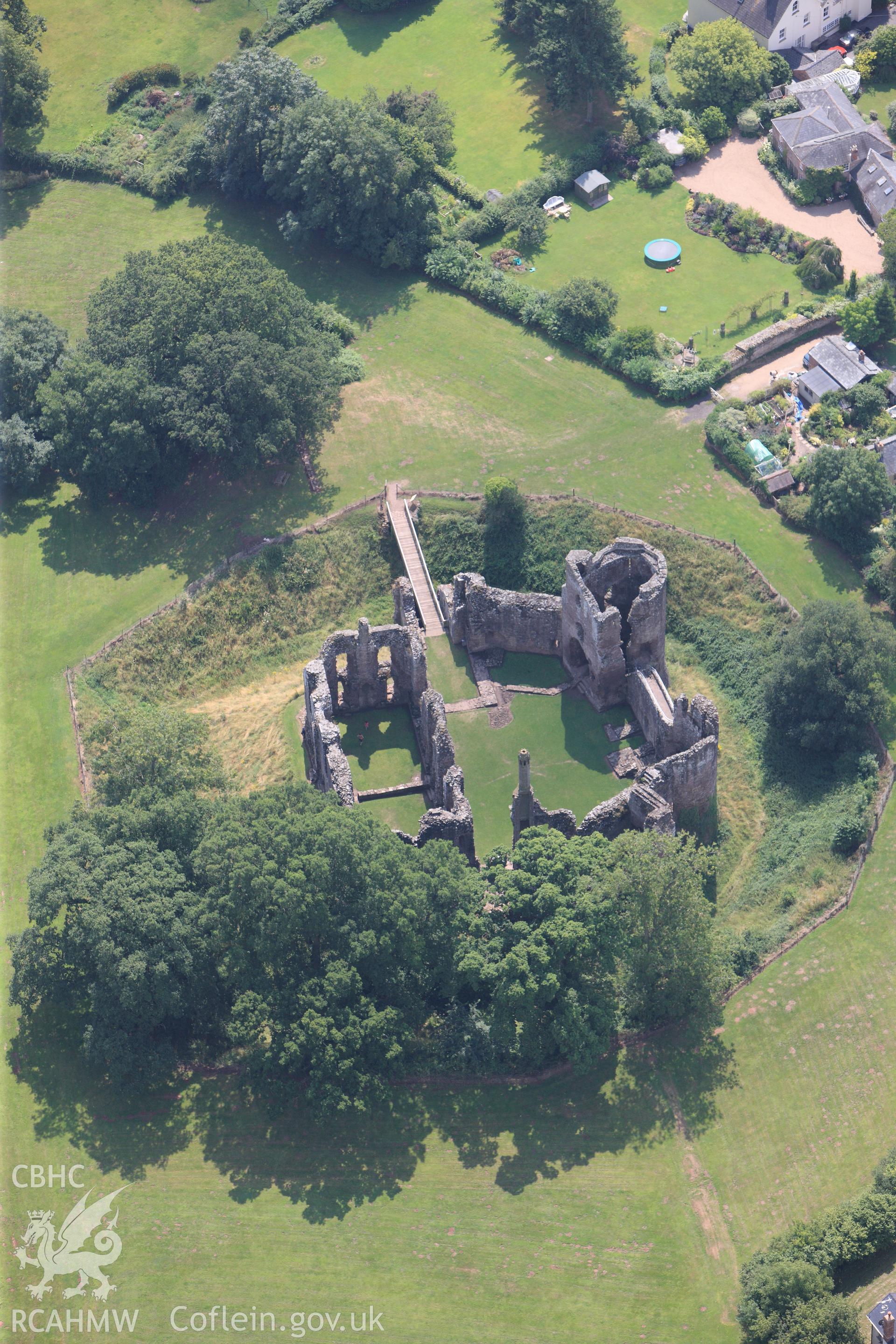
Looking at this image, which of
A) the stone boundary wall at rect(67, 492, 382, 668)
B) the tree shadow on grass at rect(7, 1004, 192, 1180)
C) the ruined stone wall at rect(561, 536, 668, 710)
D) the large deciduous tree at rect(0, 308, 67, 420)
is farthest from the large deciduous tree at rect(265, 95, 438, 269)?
the tree shadow on grass at rect(7, 1004, 192, 1180)

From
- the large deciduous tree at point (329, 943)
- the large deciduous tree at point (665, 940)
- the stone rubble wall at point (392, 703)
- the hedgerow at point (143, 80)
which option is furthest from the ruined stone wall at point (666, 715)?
the hedgerow at point (143, 80)

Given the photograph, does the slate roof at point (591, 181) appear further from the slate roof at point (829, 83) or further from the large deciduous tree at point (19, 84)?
the large deciduous tree at point (19, 84)

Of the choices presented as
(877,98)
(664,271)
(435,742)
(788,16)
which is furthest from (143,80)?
(435,742)

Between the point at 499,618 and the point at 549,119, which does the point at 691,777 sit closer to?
the point at 499,618

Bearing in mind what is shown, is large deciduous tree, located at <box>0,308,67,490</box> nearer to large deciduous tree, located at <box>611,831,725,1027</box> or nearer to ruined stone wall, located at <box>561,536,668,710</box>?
ruined stone wall, located at <box>561,536,668,710</box>

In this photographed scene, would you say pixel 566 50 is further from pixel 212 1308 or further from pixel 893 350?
pixel 212 1308

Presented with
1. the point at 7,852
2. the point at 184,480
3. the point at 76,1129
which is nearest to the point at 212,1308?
the point at 76,1129
